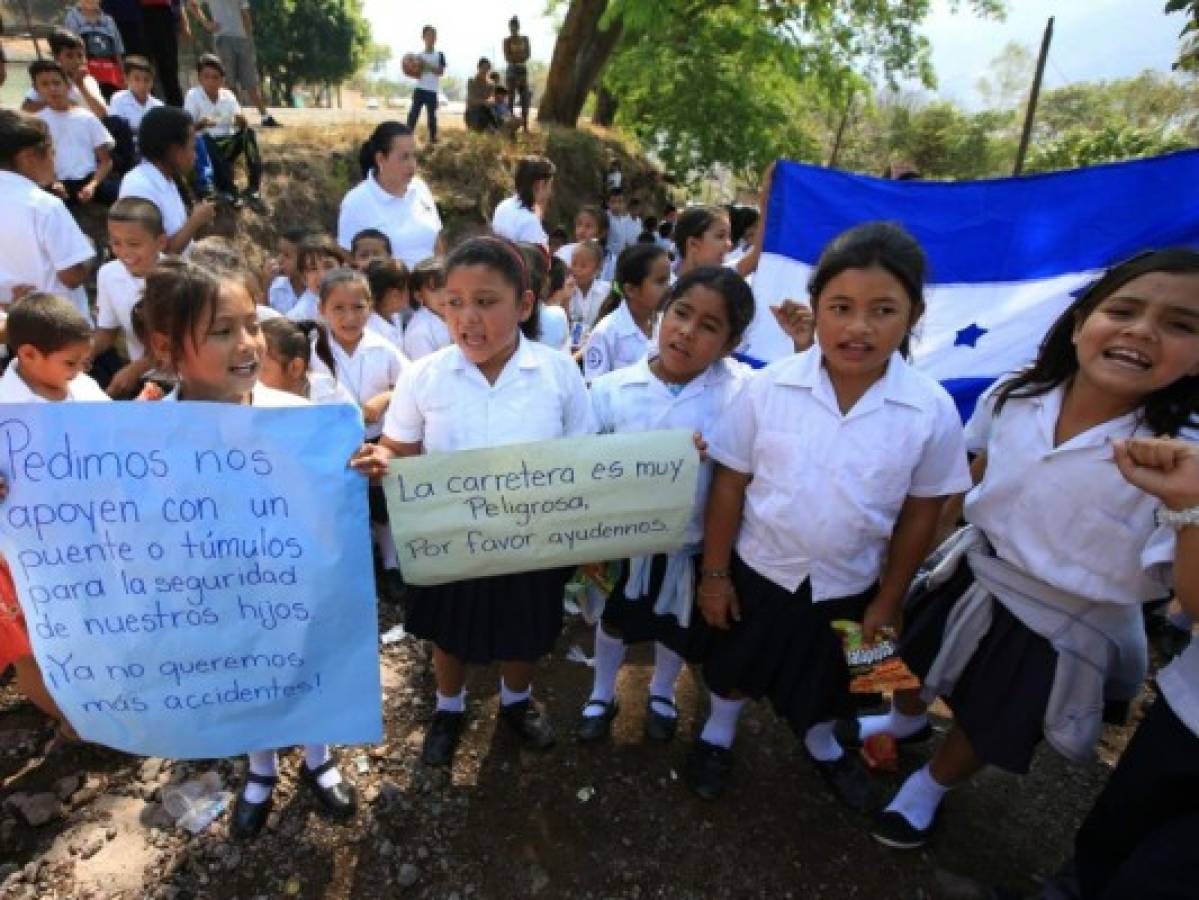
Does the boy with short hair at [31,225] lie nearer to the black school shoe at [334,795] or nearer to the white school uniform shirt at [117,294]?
the white school uniform shirt at [117,294]

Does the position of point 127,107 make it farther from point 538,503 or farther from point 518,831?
point 518,831

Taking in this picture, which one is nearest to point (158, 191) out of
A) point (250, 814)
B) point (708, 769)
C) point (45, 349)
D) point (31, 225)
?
point (31, 225)

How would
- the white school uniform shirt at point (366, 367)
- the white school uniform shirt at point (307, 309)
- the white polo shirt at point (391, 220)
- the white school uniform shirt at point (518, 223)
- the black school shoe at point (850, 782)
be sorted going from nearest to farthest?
the black school shoe at point (850, 782) → the white school uniform shirt at point (366, 367) → the white school uniform shirt at point (307, 309) → the white polo shirt at point (391, 220) → the white school uniform shirt at point (518, 223)

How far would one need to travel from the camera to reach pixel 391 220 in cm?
460

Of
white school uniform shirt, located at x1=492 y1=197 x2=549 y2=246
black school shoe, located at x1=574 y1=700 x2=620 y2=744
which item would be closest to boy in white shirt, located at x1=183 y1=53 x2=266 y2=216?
white school uniform shirt, located at x1=492 y1=197 x2=549 y2=246

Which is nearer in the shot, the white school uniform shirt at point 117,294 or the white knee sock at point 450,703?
the white knee sock at point 450,703

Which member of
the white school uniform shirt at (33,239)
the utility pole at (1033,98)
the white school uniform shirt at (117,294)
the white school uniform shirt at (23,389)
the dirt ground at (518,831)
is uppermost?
the utility pole at (1033,98)

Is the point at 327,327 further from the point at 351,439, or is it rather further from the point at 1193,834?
the point at 1193,834

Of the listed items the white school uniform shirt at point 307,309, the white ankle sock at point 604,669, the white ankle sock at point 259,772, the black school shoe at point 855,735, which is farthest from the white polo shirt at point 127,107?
the black school shoe at point 855,735

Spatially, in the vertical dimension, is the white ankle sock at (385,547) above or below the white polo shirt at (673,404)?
below

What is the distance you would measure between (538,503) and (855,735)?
174 cm

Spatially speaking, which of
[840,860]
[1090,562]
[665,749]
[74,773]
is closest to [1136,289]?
[1090,562]

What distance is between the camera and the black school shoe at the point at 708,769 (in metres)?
2.47

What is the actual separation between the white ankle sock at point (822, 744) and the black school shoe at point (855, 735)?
16 centimetres
